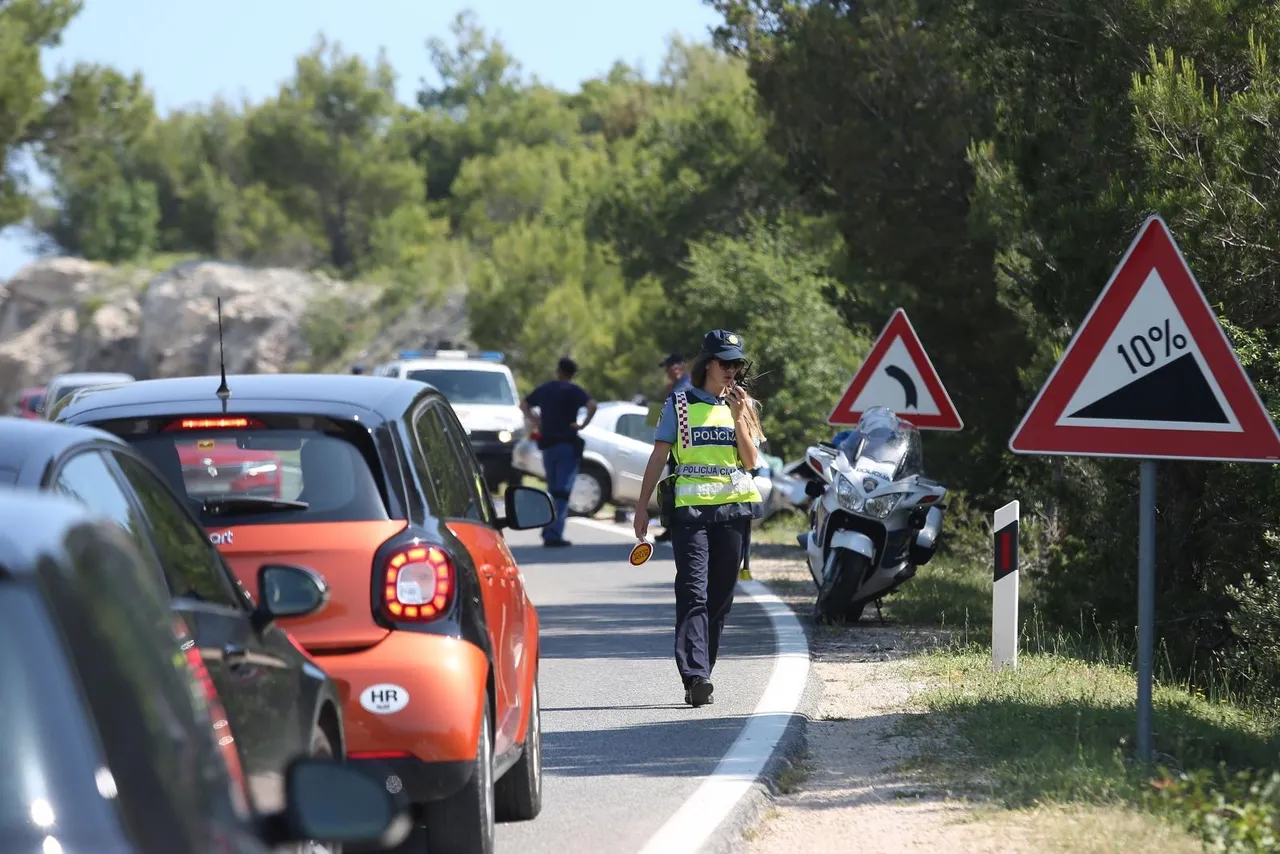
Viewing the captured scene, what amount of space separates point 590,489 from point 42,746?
2467cm

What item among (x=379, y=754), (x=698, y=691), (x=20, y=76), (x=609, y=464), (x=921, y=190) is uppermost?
(x=20, y=76)

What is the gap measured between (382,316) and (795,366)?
46830mm

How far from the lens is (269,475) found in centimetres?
636

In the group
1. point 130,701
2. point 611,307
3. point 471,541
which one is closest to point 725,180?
point 611,307

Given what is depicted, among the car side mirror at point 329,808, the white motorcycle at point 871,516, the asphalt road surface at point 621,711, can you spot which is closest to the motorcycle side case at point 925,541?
the white motorcycle at point 871,516

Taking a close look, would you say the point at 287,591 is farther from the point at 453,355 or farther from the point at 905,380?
the point at 453,355

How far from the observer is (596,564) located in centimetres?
1956

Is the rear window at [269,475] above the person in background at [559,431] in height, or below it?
Answer: above

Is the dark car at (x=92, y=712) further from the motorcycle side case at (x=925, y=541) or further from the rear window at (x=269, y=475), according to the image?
the motorcycle side case at (x=925, y=541)

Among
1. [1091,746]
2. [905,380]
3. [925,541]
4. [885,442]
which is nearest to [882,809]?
[1091,746]

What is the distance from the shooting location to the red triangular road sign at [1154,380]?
7.26m

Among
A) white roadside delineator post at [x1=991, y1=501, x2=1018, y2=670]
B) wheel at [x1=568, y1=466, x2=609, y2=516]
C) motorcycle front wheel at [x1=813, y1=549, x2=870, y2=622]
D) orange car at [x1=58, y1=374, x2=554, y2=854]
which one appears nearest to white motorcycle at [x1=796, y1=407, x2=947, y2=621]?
motorcycle front wheel at [x1=813, y1=549, x2=870, y2=622]

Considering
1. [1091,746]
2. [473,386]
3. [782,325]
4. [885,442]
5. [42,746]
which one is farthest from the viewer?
[473,386]

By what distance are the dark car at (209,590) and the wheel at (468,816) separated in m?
1.20
